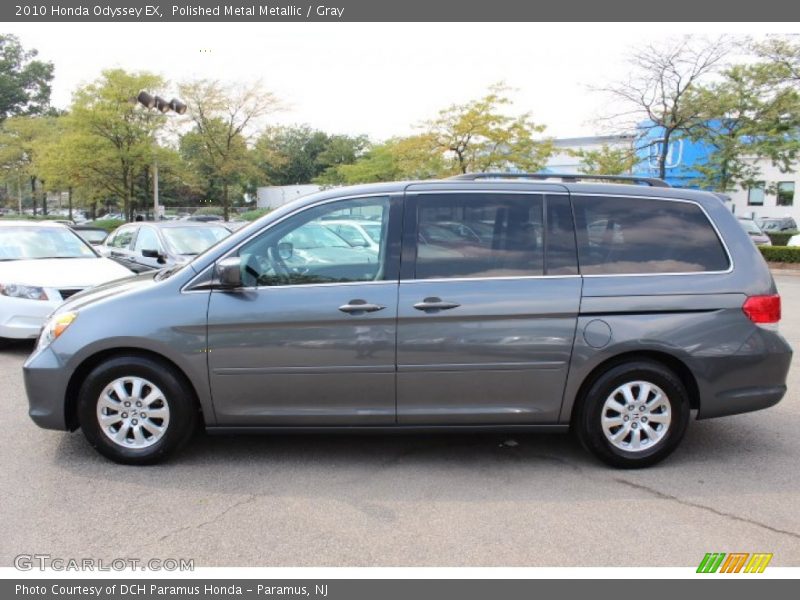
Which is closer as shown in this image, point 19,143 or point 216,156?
point 216,156

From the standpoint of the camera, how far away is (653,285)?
422 cm

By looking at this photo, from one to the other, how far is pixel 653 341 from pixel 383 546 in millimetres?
2199

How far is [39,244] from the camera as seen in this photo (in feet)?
28.5

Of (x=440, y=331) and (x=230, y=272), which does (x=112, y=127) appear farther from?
(x=440, y=331)

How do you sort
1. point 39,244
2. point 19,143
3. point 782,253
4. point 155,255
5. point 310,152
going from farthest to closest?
point 310,152
point 19,143
point 782,253
point 155,255
point 39,244

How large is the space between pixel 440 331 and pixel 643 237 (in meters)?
1.56

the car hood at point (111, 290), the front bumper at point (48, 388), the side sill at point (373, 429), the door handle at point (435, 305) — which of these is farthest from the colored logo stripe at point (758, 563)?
the front bumper at point (48, 388)

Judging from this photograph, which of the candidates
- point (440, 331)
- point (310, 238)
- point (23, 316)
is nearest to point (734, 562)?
point (440, 331)

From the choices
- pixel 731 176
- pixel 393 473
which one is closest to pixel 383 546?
pixel 393 473

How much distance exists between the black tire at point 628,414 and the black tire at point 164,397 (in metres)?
2.65

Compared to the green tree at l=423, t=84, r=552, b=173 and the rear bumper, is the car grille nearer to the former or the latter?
the rear bumper

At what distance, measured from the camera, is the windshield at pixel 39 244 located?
27.7 feet

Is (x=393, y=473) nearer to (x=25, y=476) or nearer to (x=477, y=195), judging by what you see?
(x=477, y=195)

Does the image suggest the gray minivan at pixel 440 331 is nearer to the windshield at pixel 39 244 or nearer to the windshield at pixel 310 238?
the windshield at pixel 310 238
